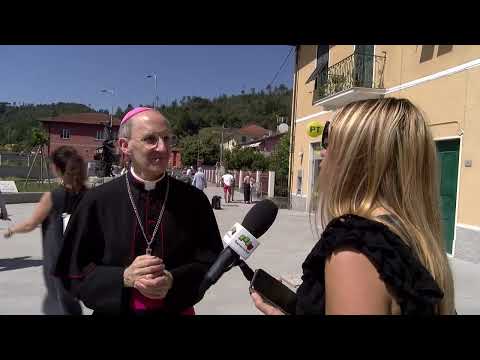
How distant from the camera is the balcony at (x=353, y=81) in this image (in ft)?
43.3

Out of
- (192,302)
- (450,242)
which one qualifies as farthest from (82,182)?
(450,242)

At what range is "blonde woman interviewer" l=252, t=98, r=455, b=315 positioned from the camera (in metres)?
1.10

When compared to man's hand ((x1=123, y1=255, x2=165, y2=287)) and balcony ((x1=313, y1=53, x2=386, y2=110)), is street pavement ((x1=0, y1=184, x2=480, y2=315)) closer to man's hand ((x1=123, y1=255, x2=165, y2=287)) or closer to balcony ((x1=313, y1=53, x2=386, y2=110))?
man's hand ((x1=123, y1=255, x2=165, y2=287))

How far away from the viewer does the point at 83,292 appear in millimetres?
2049

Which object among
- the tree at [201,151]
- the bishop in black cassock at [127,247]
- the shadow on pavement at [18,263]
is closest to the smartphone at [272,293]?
the bishop in black cassock at [127,247]

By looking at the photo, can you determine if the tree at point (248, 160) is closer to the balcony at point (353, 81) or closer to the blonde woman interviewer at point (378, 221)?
the balcony at point (353, 81)

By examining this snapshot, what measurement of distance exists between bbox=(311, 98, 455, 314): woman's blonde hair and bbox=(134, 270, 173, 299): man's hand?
883mm

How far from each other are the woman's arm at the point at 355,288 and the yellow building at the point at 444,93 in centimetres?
464

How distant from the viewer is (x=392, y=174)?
1.26 metres

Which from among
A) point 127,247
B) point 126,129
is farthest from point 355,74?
point 127,247
